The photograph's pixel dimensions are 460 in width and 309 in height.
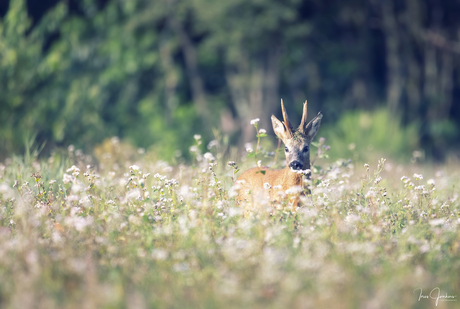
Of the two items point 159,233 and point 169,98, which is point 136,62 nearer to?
point 169,98

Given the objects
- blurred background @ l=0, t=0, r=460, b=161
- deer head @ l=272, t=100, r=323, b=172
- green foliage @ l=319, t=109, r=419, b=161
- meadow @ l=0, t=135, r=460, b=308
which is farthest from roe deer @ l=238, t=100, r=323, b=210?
blurred background @ l=0, t=0, r=460, b=161

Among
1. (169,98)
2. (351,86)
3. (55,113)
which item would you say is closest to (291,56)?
(351,86)

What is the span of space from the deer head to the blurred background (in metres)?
9.77

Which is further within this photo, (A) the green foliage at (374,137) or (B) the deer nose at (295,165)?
(A) the green foliage at (374,137)

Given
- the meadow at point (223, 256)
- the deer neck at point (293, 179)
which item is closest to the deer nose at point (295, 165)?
the deer neck at point (293, 179)

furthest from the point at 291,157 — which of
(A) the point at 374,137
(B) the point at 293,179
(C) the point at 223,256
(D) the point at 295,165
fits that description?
(A) the point at 374,137

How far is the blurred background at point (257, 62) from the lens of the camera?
16.2m

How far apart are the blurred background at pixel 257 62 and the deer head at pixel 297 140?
9.77 meters

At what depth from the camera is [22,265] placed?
10.5 feet

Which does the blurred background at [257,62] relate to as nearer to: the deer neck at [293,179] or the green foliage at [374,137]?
the green foliage at [374,137]

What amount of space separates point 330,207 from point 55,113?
8431 mm

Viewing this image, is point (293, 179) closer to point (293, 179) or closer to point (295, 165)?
point (293, 179)

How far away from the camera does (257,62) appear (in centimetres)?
1759

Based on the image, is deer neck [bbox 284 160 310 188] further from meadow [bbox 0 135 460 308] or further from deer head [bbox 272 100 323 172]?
meadow [bbox 0 135 460 308]
